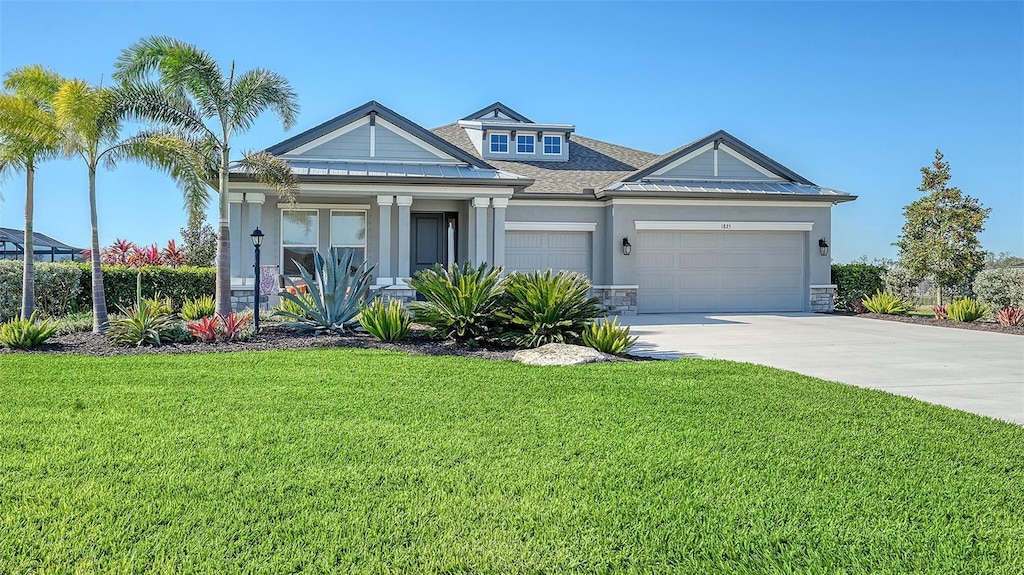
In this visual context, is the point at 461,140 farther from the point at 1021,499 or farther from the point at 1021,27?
the point at 1021,499

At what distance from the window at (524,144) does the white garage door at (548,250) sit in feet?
13.6

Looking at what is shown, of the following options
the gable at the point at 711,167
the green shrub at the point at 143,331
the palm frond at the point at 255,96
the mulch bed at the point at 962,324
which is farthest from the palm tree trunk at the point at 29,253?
the mulch bed at the point at 962,324

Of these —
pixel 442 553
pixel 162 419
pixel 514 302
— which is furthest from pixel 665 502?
pixel 514 302

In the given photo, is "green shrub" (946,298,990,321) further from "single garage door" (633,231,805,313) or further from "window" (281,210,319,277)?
"window" (281,210,319,277)

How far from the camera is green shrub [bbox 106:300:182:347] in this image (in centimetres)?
845

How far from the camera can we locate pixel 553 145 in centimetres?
1947

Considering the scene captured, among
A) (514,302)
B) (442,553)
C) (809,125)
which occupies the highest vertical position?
(809,125)

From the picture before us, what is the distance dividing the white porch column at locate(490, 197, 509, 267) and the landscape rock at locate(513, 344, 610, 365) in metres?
6.98

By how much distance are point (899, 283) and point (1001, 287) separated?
3.96m

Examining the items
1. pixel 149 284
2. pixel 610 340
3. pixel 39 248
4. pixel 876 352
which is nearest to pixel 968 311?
pixel 876 352

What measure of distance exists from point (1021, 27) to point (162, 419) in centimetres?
1661

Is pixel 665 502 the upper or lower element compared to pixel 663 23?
lower

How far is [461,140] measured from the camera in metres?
20.0

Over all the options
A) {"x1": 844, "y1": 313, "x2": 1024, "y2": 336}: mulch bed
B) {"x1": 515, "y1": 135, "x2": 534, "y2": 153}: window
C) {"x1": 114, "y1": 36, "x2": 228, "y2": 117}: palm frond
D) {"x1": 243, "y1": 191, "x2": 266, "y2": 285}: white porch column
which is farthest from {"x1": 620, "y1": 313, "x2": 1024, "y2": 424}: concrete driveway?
{"x1": 243, "y1": 191, "x2": 266, "y2": 285}: white porch column
